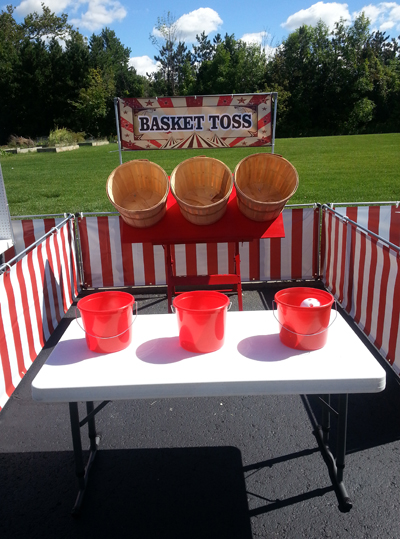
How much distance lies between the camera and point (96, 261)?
6621mm

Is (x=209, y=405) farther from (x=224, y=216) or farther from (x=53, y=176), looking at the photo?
(x=53, y=176)

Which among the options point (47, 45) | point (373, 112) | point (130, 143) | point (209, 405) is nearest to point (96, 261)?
point (130, 143)

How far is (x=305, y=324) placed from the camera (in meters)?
2.17

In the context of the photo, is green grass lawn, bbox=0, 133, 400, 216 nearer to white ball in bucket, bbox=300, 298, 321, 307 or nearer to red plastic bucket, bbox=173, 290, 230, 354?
red plastic bucket, bbox=173, 290, 230, 354

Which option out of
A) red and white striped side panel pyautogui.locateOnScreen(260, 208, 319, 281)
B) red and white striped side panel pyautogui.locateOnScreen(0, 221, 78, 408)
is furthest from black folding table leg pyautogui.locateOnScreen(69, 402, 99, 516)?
red and white striped side panel pyautogui.locateOnScreen(260, 208, 319, 281)

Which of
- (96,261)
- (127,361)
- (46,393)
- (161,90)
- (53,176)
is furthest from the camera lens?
(161,90)

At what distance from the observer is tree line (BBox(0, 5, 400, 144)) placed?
5759 cm

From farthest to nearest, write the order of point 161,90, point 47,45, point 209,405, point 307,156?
point 161,90 < point 47,45 < point 307,156 < point 209,405

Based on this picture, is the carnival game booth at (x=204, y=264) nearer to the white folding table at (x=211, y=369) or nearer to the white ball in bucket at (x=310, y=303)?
the white folding table at (x=211, y=369)

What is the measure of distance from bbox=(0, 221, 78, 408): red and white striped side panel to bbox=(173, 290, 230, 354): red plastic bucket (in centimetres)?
222

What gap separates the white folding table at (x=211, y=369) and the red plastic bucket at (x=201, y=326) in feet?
0.17

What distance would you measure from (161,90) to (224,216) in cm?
7187

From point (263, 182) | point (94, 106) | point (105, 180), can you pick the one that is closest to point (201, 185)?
point (263, 182)

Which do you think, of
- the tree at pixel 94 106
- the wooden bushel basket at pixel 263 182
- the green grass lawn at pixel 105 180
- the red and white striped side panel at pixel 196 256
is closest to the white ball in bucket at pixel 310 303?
the wooden bushel basket at pixel 263 182
